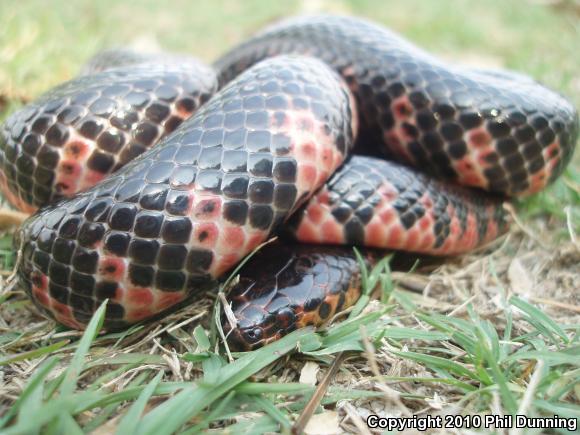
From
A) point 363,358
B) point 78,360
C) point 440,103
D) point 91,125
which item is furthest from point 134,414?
point 440,103

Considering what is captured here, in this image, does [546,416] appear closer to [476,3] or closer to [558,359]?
[558,359]

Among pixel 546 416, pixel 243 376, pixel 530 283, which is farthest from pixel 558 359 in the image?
pixel 243 376

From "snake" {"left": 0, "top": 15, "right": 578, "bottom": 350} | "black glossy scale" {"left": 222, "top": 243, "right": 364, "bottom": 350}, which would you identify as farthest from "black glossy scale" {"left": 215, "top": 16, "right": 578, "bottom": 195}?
"black glossy scale" {"left": 222, "top": 243, "right": 364, "bottom": 350}

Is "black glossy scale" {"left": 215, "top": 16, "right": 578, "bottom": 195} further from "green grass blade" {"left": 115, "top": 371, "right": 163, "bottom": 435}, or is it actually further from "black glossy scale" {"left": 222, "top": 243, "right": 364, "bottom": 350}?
"green grass blade" {"left": 115, "top": 371, "right": 163, "bottom": 435}

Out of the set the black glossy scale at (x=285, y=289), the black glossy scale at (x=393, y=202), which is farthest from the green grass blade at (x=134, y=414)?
the black glossy scale at (x=393, y=202)

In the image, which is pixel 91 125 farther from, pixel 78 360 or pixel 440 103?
pixel 440 103

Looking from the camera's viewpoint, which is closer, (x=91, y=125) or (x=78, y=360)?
(x=78, y=360)
